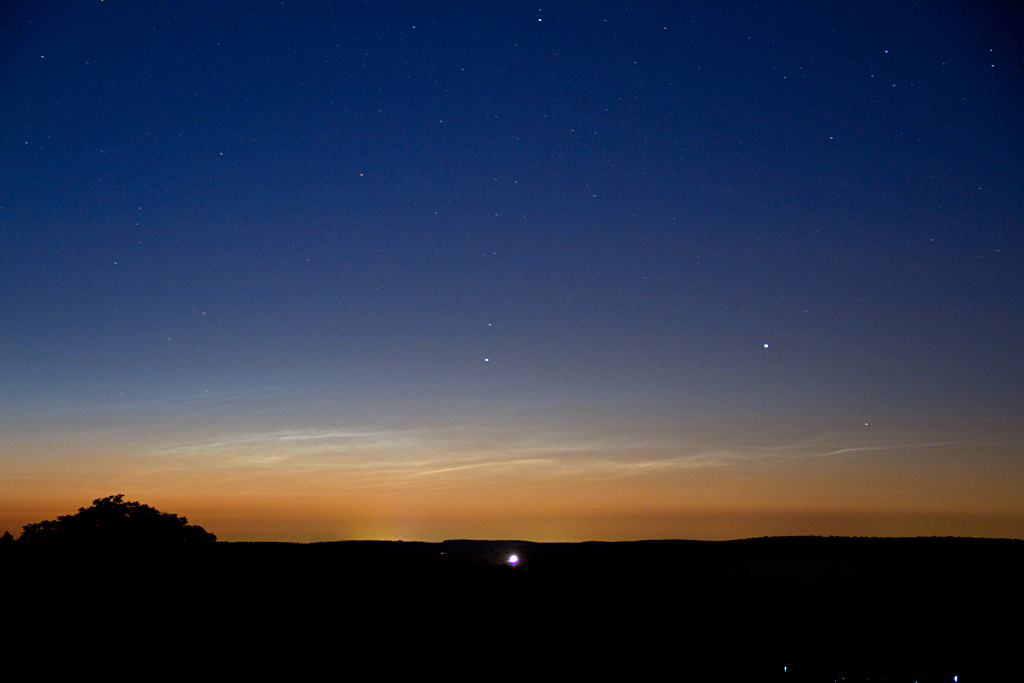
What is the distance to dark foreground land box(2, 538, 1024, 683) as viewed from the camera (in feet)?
52.9

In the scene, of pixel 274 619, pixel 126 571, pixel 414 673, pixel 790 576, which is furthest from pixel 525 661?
pixel 790 576

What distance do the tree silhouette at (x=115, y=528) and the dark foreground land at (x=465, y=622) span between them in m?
8.26

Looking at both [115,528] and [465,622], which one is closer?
[465,622]

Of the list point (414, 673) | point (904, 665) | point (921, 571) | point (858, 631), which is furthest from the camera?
point (921, 571)

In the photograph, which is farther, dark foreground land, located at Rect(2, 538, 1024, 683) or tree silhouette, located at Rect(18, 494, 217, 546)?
tree silhouette, located at Rect(18, 494, 217, 546)

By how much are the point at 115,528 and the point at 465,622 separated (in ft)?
71.1

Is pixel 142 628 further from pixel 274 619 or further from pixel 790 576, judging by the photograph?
pixel 790 576

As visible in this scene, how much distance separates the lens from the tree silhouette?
1256 inches

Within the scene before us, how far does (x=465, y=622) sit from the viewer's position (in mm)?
19719

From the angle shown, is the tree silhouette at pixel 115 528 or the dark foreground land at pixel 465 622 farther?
the tree silhouette at pixel 115 528

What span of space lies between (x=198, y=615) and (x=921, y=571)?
2554 inches

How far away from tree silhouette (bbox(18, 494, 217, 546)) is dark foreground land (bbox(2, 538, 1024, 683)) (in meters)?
8.26

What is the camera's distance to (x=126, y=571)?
744 inches

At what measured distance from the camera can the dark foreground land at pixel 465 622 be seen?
1611 cm
